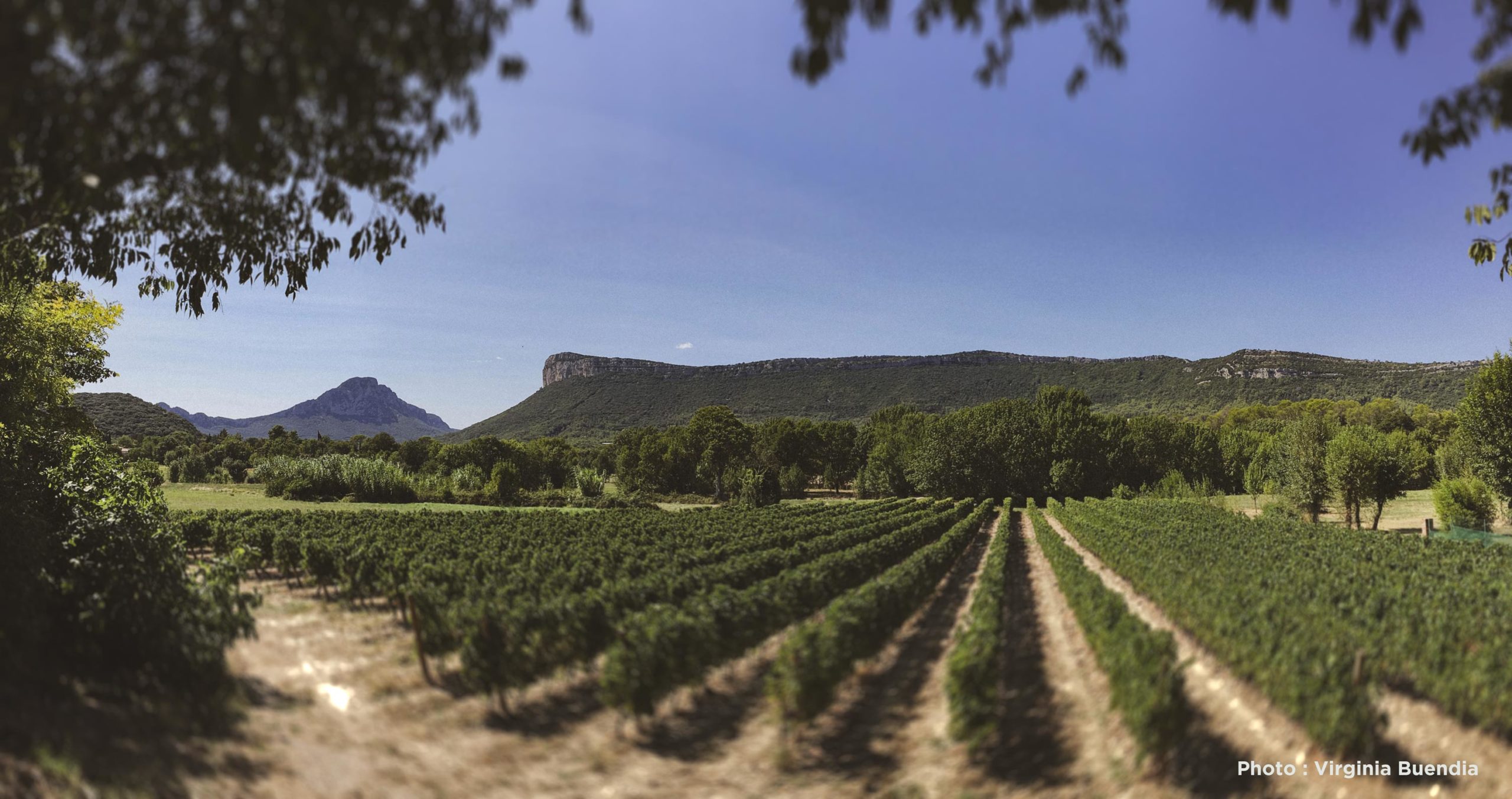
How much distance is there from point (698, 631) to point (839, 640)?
7.06 feet

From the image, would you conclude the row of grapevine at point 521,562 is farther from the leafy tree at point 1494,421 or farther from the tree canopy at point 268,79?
the leafy tree at point 1494,421

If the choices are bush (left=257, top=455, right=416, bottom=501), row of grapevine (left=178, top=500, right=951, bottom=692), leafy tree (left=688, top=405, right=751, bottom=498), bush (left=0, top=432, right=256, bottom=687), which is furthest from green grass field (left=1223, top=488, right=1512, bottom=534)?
bush (left=257, top=455, right=416, bottom=501)

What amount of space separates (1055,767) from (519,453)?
75.6 m

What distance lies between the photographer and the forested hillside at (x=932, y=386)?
13388 cm

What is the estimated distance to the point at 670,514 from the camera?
44.4m

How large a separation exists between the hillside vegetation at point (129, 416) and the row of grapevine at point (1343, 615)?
121 m

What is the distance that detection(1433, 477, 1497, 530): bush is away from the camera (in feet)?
104

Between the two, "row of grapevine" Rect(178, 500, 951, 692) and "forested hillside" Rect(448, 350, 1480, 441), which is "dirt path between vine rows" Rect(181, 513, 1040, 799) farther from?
"forested hillside" Rect(448, 350, 1480, 441)

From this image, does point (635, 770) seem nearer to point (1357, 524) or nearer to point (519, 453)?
point (1357, 524)

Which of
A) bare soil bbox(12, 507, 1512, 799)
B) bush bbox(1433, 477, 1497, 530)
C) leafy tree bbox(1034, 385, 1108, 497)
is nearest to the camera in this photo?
bare soil bbox(12, 507, 1512, 799)

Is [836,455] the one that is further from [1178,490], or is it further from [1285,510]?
[1285,510]

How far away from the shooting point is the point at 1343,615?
40.9ft

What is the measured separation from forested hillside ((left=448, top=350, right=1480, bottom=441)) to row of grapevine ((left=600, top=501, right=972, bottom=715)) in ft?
403

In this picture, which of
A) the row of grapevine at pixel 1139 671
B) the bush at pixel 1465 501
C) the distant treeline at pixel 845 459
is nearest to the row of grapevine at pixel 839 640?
the row of grapevine at pixel 1139 671
